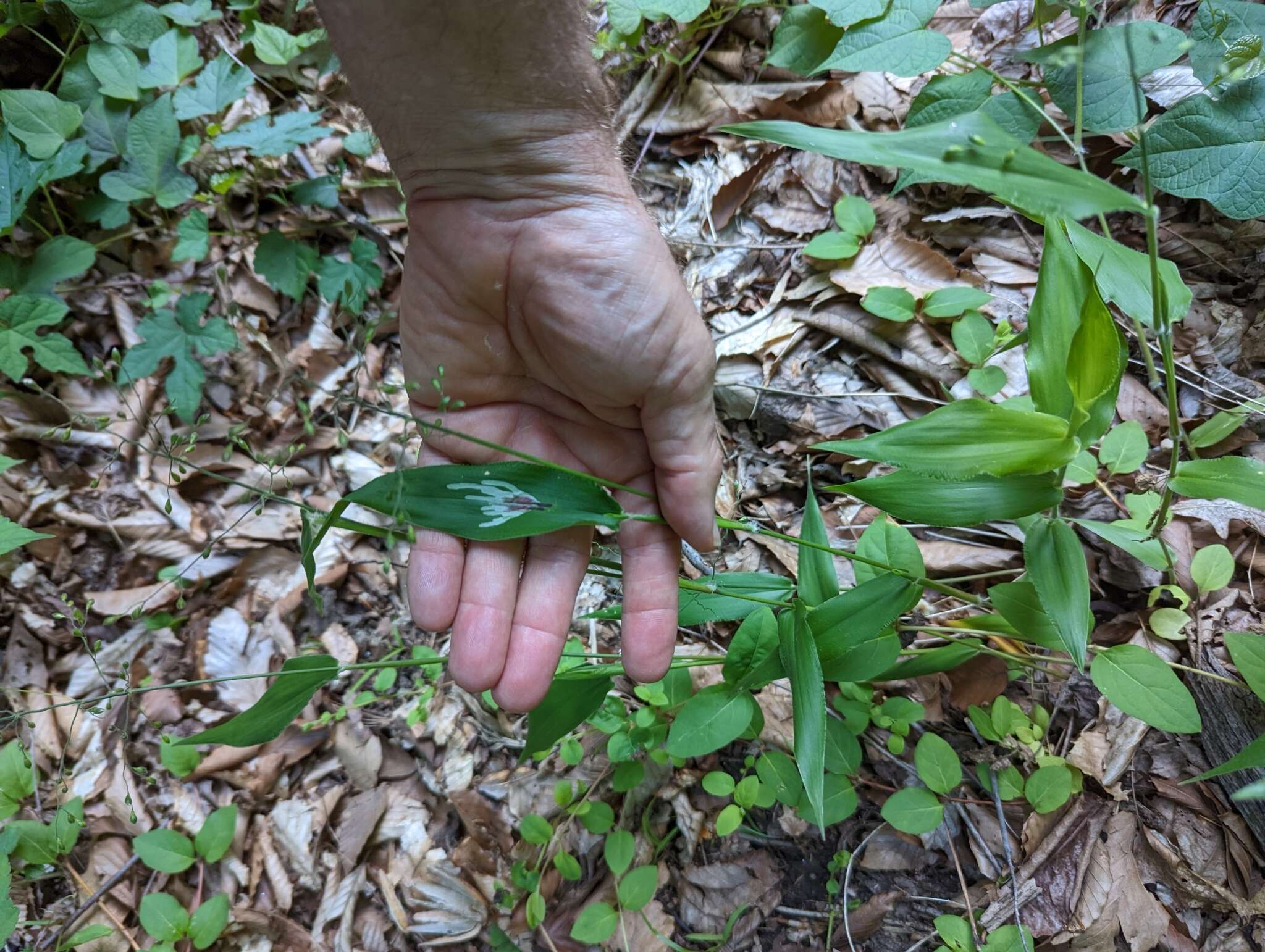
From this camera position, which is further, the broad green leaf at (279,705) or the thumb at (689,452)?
the thumb at (689,452)

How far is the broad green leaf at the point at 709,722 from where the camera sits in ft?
3.90

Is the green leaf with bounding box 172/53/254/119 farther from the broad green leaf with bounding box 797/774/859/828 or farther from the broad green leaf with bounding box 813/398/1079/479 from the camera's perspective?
the broad green leaf with bounding box 797/774/859/828

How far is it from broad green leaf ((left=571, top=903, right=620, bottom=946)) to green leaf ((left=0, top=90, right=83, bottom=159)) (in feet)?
7.46

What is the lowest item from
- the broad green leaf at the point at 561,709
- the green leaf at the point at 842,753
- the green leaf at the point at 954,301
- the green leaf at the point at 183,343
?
the green leaf at the point at 842,753

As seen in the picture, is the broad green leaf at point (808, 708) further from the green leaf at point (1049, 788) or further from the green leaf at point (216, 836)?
the green leaf at point (216, 836)

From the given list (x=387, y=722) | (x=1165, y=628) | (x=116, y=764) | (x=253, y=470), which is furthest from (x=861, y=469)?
(x=116, y=764)

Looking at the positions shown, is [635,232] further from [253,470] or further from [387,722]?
[253,470]

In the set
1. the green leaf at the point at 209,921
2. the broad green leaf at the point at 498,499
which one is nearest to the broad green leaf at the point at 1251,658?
the broad green leaf at the point at 498,499

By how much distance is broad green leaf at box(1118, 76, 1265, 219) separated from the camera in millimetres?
1160

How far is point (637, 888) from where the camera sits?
4.49 feet

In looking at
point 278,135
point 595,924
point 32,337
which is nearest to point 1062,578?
point 595,924

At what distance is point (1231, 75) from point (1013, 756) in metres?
1.22

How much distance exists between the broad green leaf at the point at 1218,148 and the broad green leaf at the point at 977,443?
59cm

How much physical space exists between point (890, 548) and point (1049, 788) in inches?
21.0
